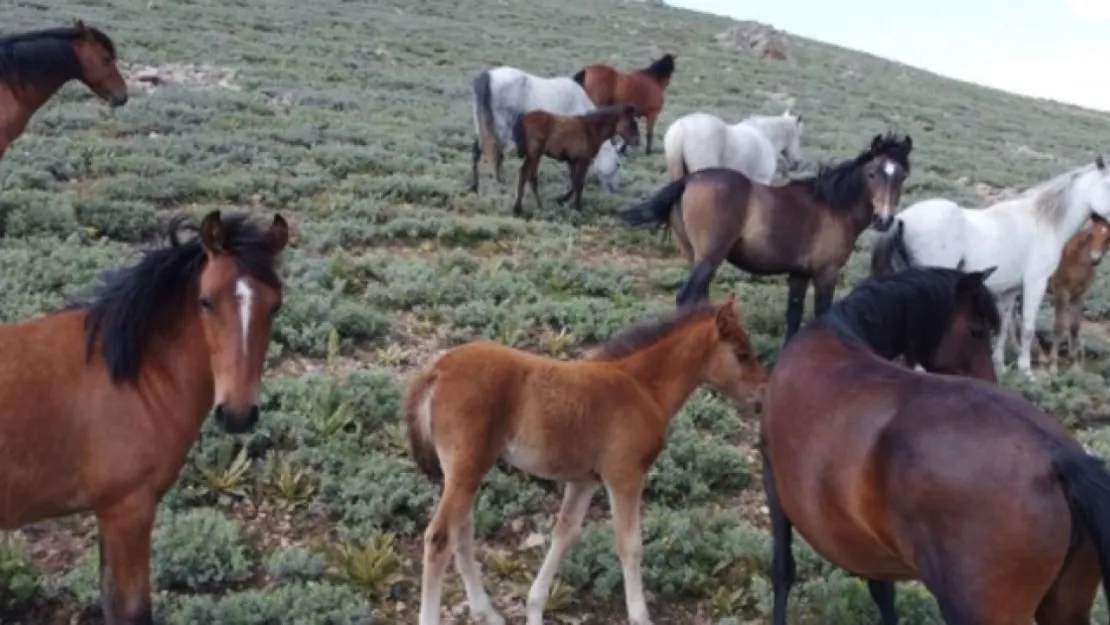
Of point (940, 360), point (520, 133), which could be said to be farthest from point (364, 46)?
point (940, 360)

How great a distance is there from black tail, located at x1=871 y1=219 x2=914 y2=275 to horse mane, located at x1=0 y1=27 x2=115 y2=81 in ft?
27.6

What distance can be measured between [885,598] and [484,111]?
1096 cm

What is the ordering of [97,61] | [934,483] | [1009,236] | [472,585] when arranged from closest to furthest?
[934,483] < [472,585] < [1009,236] < [97,61]

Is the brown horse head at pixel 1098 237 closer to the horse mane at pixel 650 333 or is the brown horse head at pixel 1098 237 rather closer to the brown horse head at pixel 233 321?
the horse mane at pixel 650 333

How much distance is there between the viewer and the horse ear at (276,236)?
4.16 metres

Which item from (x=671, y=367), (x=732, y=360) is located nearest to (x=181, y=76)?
(x=671, y=367)

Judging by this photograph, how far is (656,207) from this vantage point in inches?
370

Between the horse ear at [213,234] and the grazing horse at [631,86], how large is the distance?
15.6 metres

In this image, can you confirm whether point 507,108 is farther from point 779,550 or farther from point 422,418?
point 779,550

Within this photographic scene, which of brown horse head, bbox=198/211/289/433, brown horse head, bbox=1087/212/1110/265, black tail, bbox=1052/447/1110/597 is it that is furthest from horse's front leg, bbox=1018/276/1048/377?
brown horse head, bbox=198/211/289/433

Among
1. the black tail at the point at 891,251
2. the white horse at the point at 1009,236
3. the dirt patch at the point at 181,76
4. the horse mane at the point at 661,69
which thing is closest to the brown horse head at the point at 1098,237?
the white horse at the point at 1009,236

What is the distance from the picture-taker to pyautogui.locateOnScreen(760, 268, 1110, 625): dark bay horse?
10.7 feet

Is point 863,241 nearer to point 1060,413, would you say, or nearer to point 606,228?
point 606,228

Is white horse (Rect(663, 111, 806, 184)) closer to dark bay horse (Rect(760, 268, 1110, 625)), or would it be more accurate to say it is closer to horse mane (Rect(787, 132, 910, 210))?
horse mane (Rect(787, 132, 910, 210))
